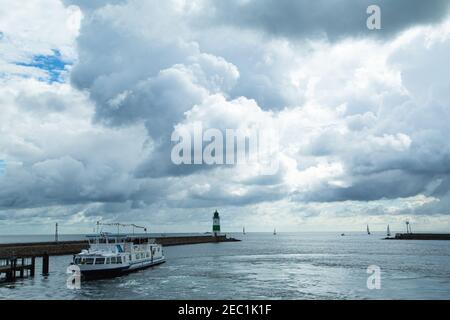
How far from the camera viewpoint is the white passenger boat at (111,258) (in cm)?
6444

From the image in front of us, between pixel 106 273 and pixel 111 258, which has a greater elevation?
pixel 111 258

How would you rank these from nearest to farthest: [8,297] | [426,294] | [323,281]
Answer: [8,297] → [426,294] → [323,281]

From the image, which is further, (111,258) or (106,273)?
(111,258)

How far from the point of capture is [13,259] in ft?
205

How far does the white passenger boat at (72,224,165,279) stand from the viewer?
64.4m

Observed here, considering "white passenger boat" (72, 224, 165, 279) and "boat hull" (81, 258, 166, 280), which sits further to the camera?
"white passenger boat" (72, 224, 165, 279)

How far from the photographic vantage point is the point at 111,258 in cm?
6788

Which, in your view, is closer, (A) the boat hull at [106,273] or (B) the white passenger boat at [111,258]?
(A) the boat hull at [106,273]
